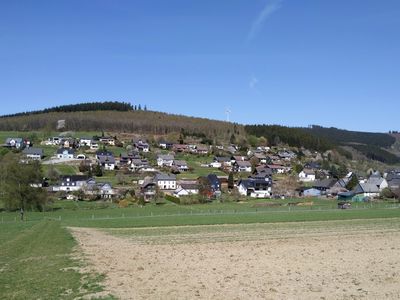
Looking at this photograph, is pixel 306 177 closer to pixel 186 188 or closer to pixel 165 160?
pixel 165 160

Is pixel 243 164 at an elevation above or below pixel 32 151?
below

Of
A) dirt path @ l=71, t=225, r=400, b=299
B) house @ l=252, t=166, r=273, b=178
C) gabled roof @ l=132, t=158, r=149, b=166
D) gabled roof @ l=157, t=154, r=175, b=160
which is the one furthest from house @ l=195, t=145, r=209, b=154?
dirt path @ l=71, t=225, r=400, b=299

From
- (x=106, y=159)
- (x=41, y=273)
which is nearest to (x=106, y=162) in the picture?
(x=106, y=159)

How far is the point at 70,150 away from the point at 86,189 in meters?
54.2

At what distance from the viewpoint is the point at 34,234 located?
35.2 metres

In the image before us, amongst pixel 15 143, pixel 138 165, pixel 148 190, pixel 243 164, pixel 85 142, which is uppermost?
pixel 85 142

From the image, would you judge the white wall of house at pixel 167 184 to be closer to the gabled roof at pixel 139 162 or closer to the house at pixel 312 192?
the gabled roof at pixel 139 162

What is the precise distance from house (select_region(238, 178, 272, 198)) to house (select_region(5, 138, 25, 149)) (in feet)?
264

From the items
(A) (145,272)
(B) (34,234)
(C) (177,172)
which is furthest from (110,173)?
(A) (145,272)

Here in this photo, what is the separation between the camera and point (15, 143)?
511 ft

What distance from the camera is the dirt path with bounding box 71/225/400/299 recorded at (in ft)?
46.3

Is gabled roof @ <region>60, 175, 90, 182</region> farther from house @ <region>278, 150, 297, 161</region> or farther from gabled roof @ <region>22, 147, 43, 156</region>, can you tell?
house @ <region>278, 150, 297, 161</region>

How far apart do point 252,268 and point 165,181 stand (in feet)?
317

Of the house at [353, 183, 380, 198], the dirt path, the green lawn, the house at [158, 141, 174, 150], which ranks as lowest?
the green lawn
